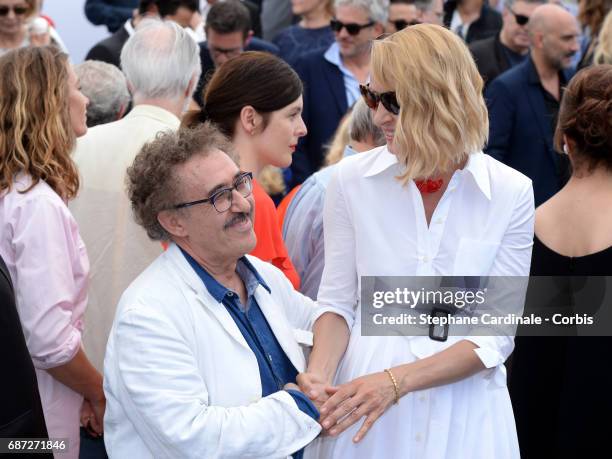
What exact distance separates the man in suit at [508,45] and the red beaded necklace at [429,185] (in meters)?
5.00

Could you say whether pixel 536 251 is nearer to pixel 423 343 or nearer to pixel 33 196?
pixel 423 343

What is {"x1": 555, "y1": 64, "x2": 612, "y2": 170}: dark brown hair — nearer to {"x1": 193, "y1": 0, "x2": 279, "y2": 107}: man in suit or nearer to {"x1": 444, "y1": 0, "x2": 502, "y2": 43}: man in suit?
{"x1": 193, "y1": 0, "x2": 279, "y2": 107}: man in suit

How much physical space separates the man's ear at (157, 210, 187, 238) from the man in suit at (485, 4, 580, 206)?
4.38 metres

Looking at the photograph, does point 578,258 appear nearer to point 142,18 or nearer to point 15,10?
point 15,10

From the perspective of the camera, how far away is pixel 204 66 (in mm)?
8000

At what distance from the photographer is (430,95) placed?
321 centimetres

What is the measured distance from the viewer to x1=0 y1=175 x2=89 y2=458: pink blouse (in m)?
3.77

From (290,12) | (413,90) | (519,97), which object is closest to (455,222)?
(413,90)

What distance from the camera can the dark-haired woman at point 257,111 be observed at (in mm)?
4180

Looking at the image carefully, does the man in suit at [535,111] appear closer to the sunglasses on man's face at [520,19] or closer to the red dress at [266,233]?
the sunglasses on man's face at [520,19]

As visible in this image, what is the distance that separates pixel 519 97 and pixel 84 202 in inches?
145

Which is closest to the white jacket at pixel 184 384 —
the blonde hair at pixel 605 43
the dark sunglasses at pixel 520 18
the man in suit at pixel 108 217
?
the man in suit at pixel 108 217

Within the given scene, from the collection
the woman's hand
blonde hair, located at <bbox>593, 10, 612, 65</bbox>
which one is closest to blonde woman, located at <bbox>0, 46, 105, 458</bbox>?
the woman's hand

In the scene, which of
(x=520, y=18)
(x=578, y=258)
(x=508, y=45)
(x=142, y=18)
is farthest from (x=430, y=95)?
(x=508, y=45)
